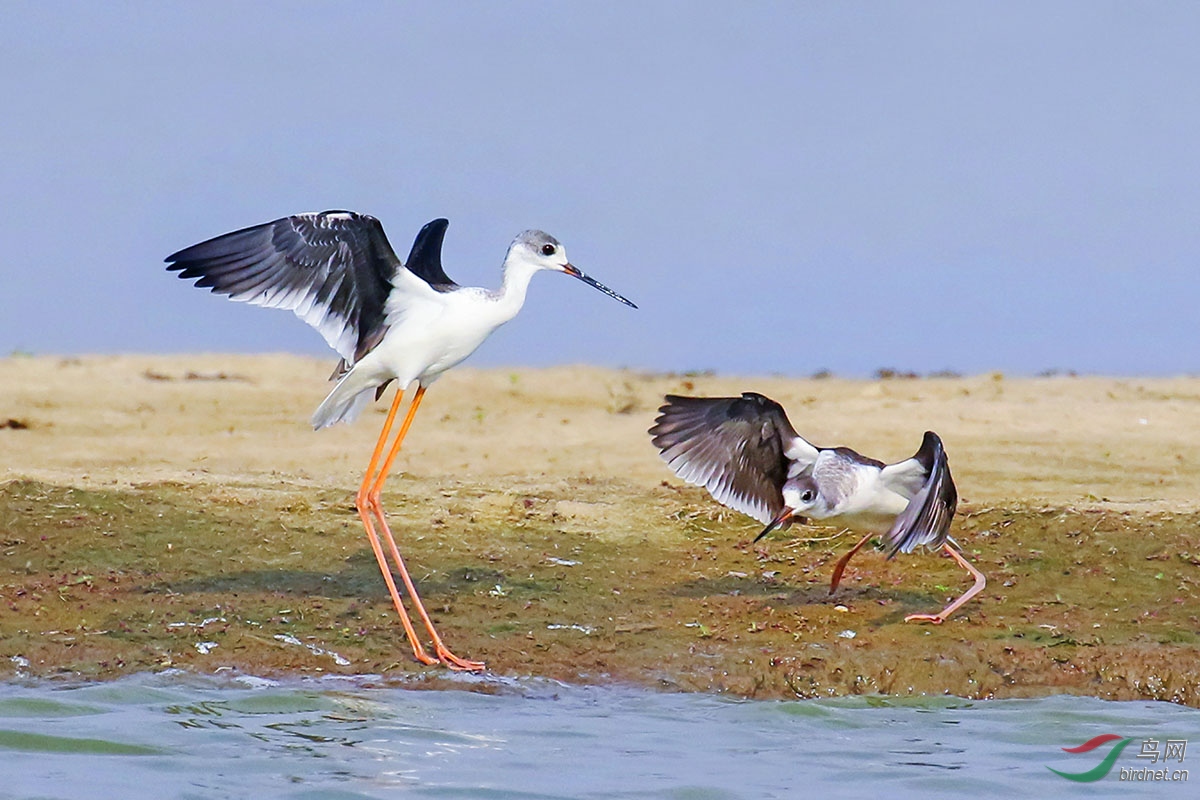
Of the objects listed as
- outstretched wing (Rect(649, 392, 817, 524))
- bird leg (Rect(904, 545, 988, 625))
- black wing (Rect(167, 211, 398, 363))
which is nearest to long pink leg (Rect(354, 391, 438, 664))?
black wing (Rect(167, 211, 398, 363))

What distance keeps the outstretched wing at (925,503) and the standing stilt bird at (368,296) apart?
5.61 feet

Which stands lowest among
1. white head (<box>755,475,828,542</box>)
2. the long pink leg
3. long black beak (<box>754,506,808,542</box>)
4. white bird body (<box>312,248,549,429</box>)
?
the long pink leg

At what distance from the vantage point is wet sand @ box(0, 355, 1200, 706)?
808 cm

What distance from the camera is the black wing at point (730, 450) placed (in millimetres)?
9094

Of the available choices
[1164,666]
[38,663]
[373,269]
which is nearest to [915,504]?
[1164,666]

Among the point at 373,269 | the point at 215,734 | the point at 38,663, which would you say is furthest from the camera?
the point at 373,269

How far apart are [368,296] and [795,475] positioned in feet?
8.01

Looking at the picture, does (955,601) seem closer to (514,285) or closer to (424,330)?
(514,285)

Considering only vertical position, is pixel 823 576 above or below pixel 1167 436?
below

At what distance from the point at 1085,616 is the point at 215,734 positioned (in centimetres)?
439

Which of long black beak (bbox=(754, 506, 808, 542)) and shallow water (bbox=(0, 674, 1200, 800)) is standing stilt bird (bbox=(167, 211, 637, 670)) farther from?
long black beak (bbox=(754, 506, 808, 542))

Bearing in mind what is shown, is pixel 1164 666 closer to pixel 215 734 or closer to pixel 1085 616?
pixel 1085 616

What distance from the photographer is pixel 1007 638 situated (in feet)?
27.6

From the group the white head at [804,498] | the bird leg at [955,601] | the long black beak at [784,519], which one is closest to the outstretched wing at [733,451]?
the long black beak at [784,519]
